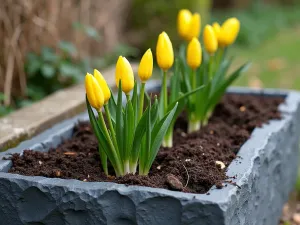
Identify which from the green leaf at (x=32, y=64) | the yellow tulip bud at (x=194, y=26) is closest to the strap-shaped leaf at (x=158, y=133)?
the yellow tulip bud at (x=194, y=26)

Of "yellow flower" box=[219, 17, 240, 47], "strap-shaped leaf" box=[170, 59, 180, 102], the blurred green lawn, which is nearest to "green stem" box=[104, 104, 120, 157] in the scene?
"strap-shaped leaf" box=[170, 59, 180, 102]

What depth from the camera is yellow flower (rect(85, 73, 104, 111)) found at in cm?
194

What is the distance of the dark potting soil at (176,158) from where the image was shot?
1.99 m

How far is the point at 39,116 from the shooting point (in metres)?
2.92

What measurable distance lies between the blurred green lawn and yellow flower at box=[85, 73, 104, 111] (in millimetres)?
4325

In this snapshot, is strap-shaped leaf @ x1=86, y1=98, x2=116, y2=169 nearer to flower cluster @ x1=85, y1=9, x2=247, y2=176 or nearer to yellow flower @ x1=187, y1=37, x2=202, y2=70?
flower cluster @ x1=85, y1=9, x2=247, y2=176

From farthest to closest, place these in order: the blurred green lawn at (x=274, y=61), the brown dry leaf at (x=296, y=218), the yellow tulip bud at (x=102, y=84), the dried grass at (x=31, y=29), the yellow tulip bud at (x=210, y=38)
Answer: the blurred green lawn at (x=274, y=61)
the dried grass at (x=31, y=29)
the brown dry leaf at (x=296, y=218)
the yellow tulip bud at (x=210, y=38)
the yellow tulip bud at (x=102, y=84)

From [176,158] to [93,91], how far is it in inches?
19.6

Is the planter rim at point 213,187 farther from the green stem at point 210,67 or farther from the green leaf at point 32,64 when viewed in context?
the green leaf at point 32,64

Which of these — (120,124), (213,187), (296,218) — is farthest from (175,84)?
(296,218)

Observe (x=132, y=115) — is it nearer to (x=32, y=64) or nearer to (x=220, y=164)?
(x=220, y=164)

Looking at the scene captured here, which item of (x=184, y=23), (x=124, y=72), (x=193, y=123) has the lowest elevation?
(x=193, y=123)

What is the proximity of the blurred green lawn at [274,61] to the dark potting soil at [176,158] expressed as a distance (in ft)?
11.1

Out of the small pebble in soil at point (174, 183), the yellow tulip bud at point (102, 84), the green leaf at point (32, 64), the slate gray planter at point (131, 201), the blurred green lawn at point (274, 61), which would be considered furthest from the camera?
the blurred green lawn at point (274, 61)
